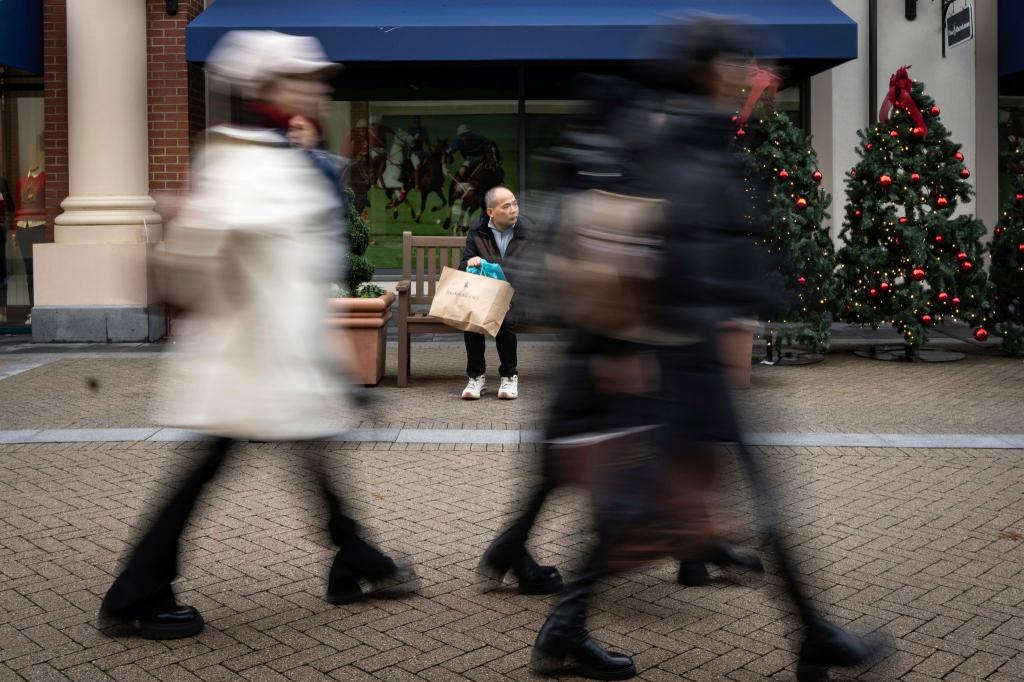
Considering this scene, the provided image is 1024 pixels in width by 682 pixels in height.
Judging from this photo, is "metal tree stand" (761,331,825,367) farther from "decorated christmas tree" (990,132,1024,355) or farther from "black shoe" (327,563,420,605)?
"black shoe" (327,563,420,605)

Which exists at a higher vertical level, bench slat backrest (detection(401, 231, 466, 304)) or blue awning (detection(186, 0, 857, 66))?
blue awning (detection(186, 0, 857, 66))

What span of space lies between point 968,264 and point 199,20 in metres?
7.74

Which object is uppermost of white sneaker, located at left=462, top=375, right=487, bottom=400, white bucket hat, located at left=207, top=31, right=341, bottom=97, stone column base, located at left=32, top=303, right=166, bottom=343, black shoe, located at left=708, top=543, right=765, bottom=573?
white bucket hat, located at left=207, top=31, right=341, bottom=97

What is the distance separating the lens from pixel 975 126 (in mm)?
14258

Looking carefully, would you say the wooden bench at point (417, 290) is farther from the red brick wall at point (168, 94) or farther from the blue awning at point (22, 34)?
the blue awning at point (22, 34)

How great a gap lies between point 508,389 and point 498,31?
4.91 meters

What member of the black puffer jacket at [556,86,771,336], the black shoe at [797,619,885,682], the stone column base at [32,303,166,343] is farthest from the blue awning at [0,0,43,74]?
the black shoe at [797,619,885,682]

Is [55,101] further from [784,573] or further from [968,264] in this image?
[784,573]

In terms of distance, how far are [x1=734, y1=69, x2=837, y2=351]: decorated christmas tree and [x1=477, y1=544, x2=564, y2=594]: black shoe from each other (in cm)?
612

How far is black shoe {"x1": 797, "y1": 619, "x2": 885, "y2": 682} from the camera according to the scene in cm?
349

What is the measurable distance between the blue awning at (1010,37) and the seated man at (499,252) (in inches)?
306

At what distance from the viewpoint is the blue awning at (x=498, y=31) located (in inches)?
474

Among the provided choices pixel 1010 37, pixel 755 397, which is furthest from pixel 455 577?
pixel 1010 37

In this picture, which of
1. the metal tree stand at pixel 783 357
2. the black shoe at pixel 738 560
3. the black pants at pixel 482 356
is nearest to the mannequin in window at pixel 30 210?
the black pants at pixel 482 356
